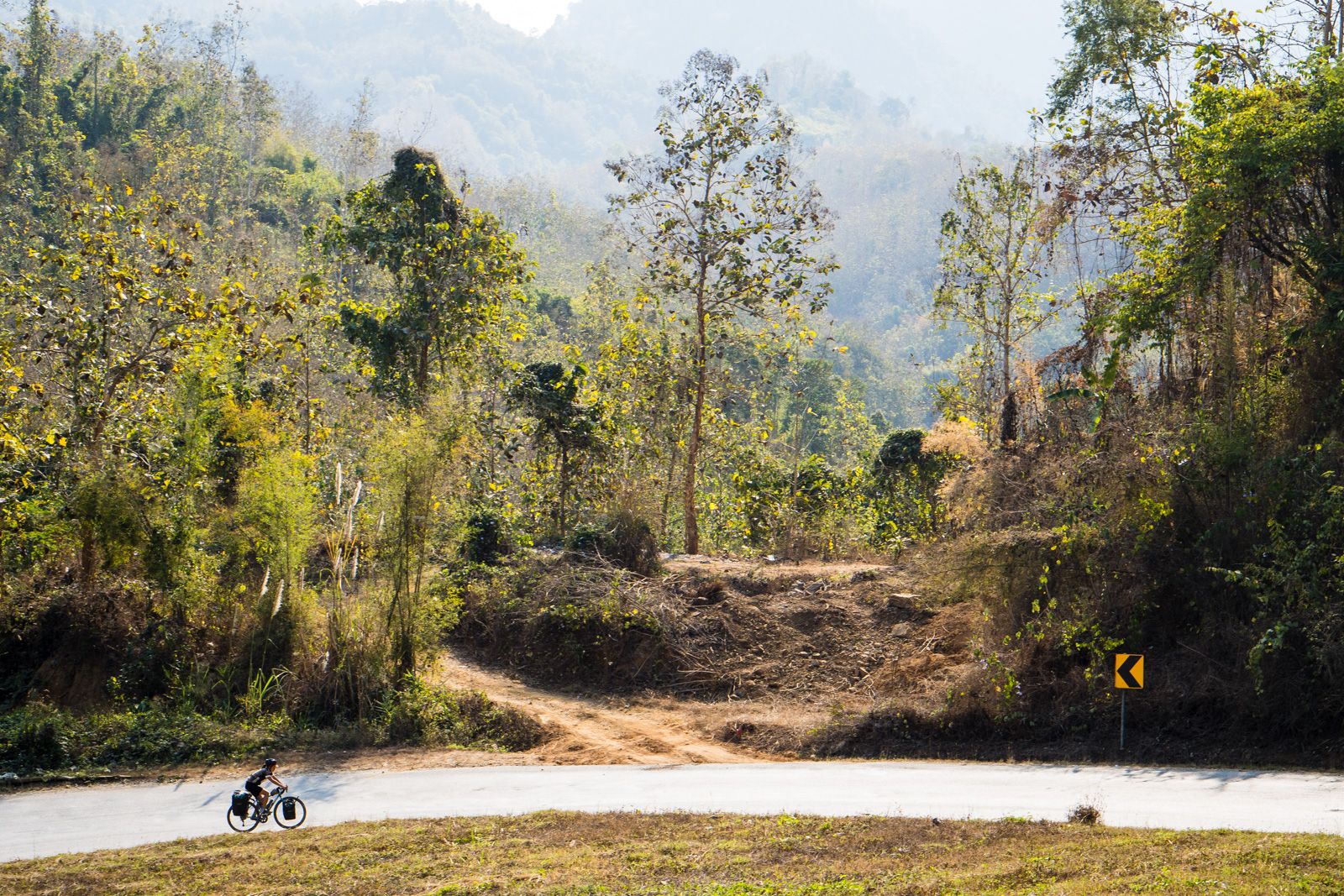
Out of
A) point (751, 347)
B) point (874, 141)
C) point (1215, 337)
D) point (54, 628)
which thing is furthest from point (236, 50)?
point (874, 141)

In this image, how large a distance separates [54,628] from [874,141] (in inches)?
7257

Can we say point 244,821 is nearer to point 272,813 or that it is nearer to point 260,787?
point 272,813

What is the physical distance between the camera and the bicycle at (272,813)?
959 centimetres

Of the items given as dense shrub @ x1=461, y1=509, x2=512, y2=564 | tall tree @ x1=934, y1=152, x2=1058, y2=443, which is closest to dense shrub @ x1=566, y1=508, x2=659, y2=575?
dense shrub @ x1=461, y1=509, x2=512, y2=564

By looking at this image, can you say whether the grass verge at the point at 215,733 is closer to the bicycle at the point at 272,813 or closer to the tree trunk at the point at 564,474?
the bicycle at the point at 272,813

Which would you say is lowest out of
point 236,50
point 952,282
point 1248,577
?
point 1248,577

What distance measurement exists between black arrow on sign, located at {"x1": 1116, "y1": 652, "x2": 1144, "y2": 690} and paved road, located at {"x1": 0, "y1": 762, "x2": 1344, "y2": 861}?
886 mm

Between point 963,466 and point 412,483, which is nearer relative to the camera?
point 412,483

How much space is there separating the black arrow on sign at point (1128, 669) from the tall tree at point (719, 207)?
10.7 metres

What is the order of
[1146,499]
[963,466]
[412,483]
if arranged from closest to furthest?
[1146,499] < [412,483] < [963,466]

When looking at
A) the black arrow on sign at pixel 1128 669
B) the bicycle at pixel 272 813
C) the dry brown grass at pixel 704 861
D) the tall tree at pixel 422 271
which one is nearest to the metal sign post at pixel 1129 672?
the black arrow on sign at pixel 1128 669

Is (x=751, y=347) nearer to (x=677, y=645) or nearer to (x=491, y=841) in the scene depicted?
(x=677, y=645)

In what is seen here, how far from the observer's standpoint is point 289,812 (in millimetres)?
9648

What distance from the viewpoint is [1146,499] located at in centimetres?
1305
